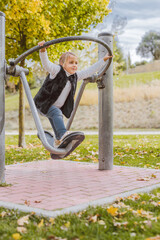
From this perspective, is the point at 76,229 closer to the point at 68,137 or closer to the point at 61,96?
the point at 68,137

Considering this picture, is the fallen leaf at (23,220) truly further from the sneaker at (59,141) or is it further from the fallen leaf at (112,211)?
the sneaker at (59,141)

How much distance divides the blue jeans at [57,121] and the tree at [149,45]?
58.7 metres

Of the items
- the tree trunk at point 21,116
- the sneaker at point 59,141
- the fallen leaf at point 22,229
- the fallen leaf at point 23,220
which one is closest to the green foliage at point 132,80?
the tree trunk at point 21,116

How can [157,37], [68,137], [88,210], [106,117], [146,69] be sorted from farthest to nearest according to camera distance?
[157,37], [146,69], [106,117], [68,137], [88,210]

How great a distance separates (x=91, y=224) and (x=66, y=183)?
1.89m

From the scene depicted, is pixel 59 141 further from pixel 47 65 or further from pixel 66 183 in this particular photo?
pixel 47 65

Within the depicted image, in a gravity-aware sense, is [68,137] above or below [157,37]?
below

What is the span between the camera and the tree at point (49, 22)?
9172mm

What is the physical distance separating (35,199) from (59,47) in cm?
650

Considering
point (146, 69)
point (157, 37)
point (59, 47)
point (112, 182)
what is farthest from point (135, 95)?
point (157, 37)

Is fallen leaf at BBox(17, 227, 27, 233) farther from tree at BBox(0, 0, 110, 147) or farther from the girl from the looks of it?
tree at BBox(0, 0, 110, 147)

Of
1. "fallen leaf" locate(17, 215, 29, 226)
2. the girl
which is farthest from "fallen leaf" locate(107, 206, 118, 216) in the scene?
the girl

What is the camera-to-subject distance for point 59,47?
989 cm

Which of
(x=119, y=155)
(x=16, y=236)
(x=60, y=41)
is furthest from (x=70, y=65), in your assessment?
(x=119, y=155)
